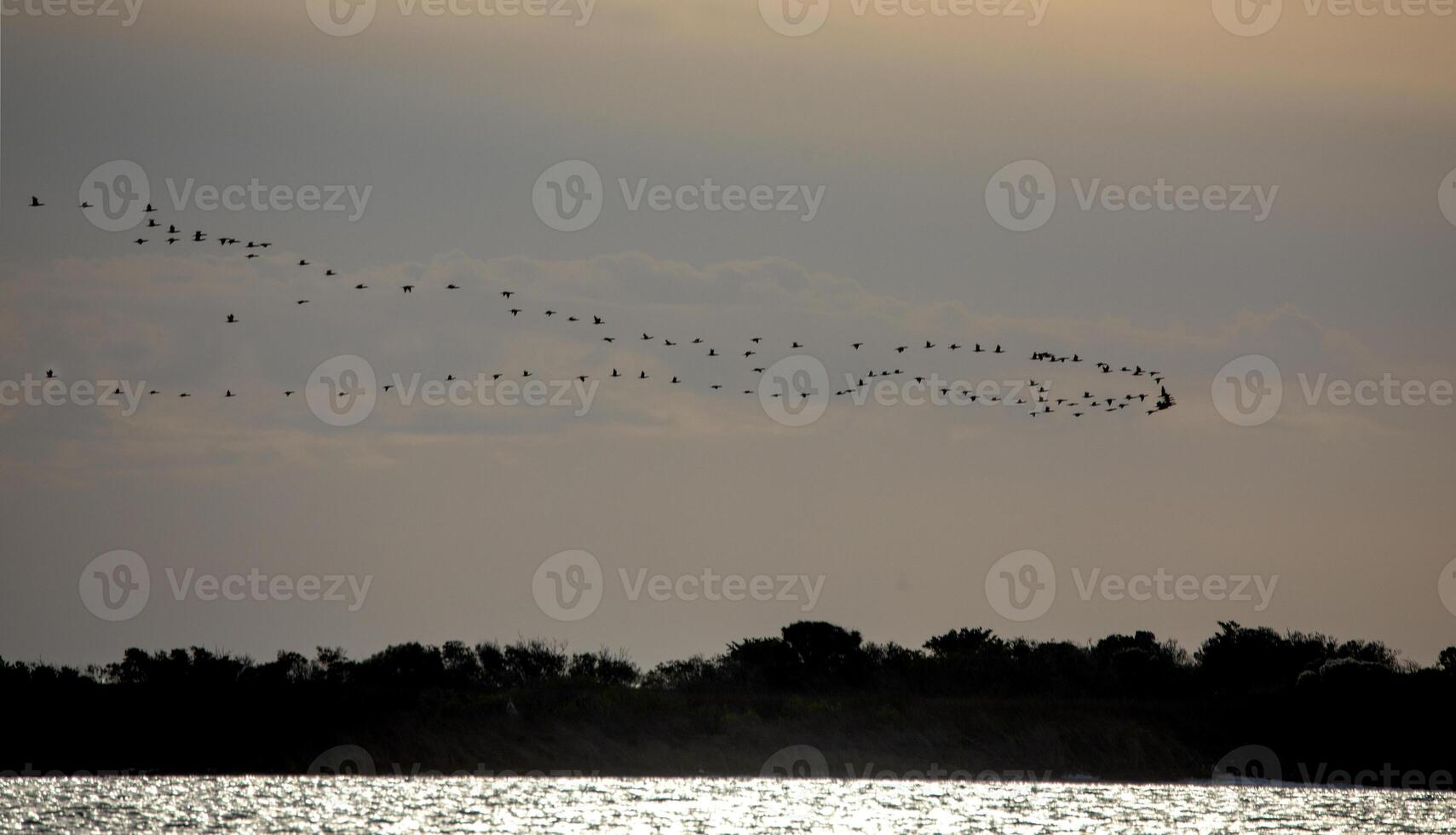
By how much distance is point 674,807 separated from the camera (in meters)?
70.4

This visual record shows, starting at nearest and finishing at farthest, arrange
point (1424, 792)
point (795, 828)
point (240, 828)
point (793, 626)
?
point (240, 828), point (795, 828), point (1424, 792), point (793, 626)

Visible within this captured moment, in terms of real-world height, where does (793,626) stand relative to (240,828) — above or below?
above

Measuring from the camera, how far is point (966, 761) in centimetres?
8988

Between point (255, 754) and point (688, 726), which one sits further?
point (688, 726)

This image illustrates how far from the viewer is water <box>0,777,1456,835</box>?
6231 cm

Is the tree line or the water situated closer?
the water

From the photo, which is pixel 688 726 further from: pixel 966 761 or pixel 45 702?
pixel 45 702

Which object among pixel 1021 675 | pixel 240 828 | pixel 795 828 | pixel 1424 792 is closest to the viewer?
pixel 240 828

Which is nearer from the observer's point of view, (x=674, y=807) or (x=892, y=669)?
(x=674, y=807)

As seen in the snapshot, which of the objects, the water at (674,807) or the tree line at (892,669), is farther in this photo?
the tree line at (892,669)

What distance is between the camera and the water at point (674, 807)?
62312mm

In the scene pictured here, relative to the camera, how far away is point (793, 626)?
115438mm

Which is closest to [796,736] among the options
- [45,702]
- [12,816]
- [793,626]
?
[793,626]

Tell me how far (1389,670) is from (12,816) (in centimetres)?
6702
